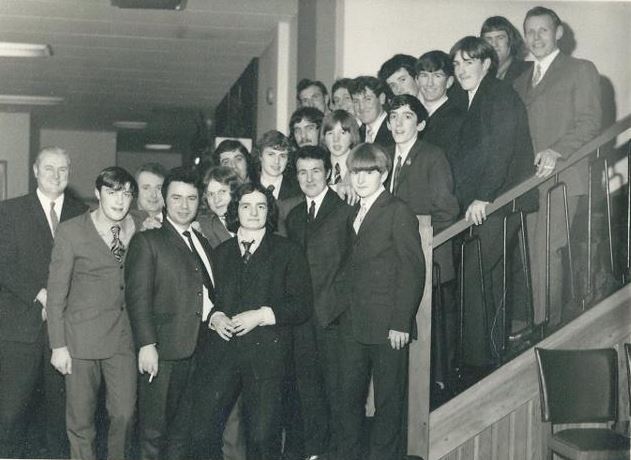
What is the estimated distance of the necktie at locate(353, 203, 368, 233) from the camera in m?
3.53

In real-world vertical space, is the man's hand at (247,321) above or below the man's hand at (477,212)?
below

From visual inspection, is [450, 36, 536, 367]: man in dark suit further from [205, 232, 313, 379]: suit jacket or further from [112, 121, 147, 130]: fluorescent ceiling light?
[112, 121, 147, 130]: fluorescent ceiling light

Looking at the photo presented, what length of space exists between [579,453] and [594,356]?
1.66 feet

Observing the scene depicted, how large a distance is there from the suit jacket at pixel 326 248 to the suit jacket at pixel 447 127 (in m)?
0.62

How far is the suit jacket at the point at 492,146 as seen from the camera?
375 centimetres

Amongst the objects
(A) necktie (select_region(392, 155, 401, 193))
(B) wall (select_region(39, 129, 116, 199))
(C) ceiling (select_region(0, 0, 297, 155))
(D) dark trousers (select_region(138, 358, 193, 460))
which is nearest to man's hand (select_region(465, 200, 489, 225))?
(A) necktie (select_region(392, 155, 401, 193))

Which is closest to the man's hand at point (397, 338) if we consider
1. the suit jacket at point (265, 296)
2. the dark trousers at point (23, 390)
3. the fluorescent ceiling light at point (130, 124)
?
A: the suit jacket at point (265, 296)

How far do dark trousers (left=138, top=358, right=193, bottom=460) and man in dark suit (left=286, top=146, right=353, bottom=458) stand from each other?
1.69 ft

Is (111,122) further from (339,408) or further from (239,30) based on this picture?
(339,408)

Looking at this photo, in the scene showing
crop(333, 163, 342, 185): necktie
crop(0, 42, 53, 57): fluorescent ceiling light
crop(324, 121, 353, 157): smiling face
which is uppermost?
crop(0, 42, 53, 57): fluorescent ceiling light

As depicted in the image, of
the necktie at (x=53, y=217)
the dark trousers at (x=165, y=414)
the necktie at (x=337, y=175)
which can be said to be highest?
the necktie at (x=337, y=175)

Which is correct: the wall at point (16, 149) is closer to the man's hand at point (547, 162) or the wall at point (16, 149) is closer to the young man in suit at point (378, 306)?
the young man in suit at point (378, 306)

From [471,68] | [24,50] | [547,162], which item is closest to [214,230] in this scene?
[471,68]

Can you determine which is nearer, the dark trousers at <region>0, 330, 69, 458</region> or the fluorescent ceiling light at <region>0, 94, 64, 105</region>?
the dark trousers at <region>0, 330, 69, 458</region>
